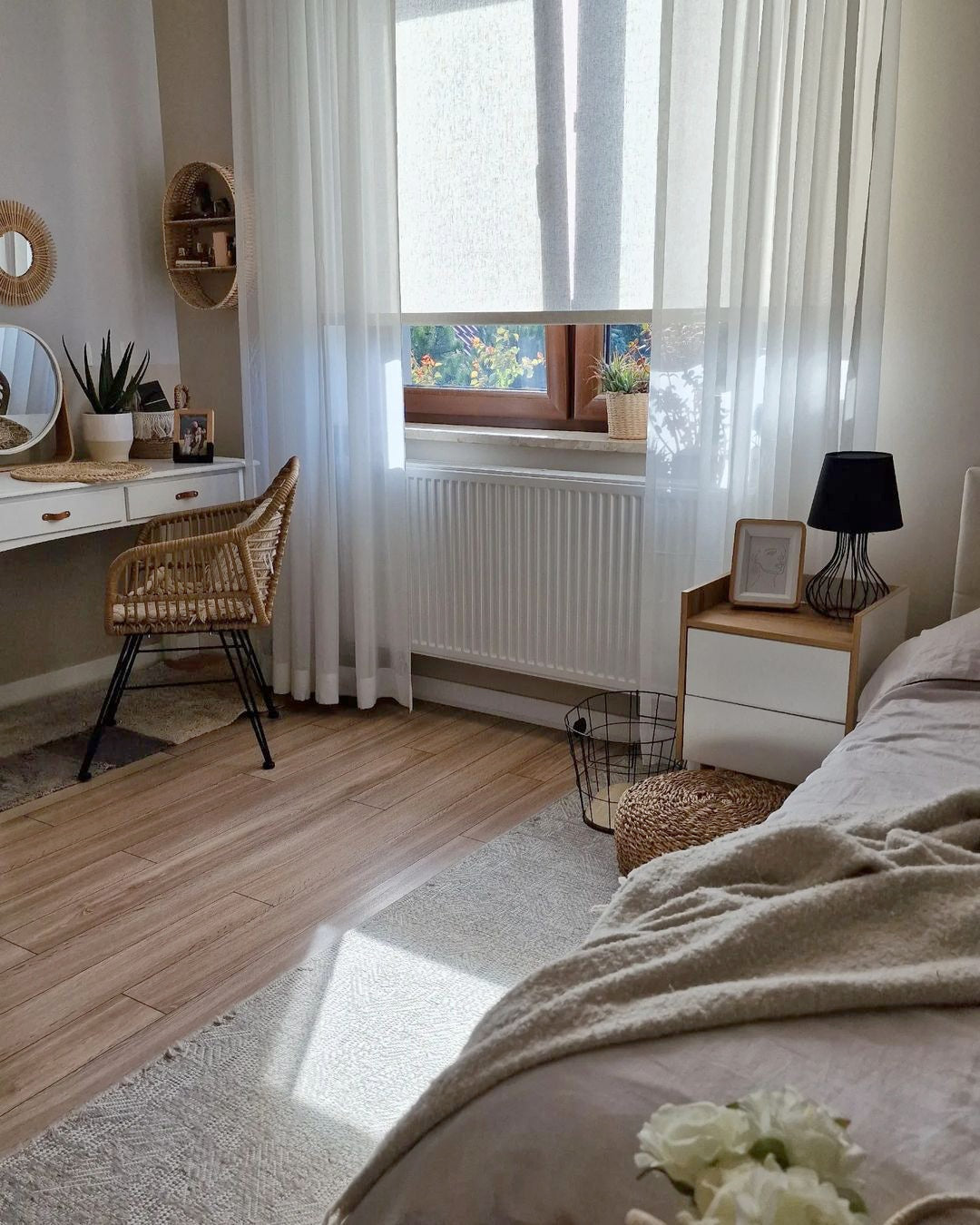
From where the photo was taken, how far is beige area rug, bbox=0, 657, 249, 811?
3.22 meters

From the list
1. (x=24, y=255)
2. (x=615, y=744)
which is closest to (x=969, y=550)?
(x=615, y=744)

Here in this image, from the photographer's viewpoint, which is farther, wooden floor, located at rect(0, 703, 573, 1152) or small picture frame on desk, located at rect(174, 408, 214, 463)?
small picture frame on desk, located at rect(174, 408, 214, 463)

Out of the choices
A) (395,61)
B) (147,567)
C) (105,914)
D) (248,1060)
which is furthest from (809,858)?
(395,61)

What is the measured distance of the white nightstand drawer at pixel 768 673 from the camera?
2473mm

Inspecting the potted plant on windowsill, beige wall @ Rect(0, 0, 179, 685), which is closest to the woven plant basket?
the potted plant on windowsill

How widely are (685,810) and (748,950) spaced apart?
1145 millimetres

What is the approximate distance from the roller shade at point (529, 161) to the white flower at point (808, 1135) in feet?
8.05

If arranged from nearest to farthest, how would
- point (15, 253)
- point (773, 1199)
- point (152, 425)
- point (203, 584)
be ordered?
point (773, 1199), point (203, 584), point (15, 253), point (152, 425)

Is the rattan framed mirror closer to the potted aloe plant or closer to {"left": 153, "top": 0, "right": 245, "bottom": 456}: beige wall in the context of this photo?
the potted aloe plant

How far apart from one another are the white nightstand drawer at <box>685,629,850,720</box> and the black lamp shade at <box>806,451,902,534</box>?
0.91 feet

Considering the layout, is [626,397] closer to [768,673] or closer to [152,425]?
[768,673]

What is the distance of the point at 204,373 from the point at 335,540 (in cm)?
93

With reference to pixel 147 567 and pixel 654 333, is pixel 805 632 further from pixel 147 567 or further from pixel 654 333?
pixel 147 567

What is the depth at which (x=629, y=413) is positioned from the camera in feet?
10.7
